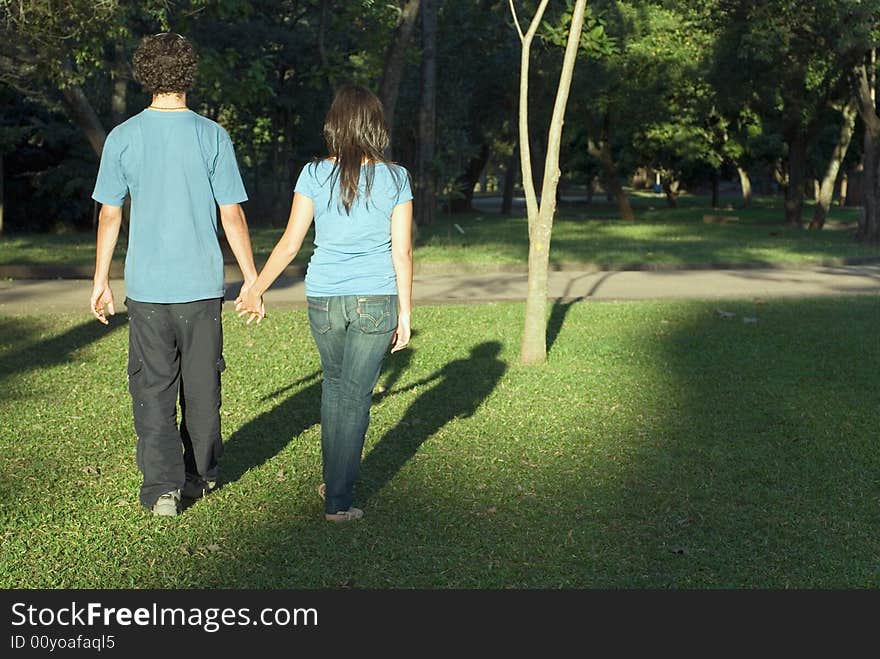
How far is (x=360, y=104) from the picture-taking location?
17.7 feet

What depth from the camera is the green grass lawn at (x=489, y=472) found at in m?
5.20

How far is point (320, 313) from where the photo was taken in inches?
220

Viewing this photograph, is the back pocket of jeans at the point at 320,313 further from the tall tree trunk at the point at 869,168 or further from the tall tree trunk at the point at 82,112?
the tall tree trunk at the point at 869,168

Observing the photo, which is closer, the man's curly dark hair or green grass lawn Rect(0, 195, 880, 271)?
the man's curly dark hair

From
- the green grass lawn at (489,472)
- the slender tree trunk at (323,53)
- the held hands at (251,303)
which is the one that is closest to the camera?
the green grass lawn at (489,472)

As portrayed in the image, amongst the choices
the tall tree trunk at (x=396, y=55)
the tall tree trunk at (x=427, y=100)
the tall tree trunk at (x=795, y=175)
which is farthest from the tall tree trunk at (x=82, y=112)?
the tall tree trunk at (x=795, y=175)

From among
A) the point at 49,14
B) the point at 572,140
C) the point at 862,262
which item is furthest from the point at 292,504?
the point at 572,140

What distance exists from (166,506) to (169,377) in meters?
0.58

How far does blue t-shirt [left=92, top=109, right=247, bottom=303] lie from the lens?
18.3 feet

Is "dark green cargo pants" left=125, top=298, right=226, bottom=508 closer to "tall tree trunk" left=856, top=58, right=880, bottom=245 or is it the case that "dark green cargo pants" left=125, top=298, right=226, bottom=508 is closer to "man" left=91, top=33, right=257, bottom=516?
"man" left=91, top=33, right=257, bottom=516

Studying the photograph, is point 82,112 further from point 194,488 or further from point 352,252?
point 352,252

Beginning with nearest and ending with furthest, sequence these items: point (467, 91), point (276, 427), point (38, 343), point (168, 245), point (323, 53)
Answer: point (168, 245), point (276, 427), point (38, 343), point (323, 53), point (467, 91)

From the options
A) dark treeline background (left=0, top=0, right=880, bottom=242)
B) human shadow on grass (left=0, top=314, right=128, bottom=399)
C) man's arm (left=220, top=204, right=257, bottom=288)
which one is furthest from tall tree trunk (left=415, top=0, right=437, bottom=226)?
man's arm (left=220, top=204, right=257, bottom=288)

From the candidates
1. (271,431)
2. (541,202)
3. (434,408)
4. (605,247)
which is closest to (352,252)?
(271,431)
